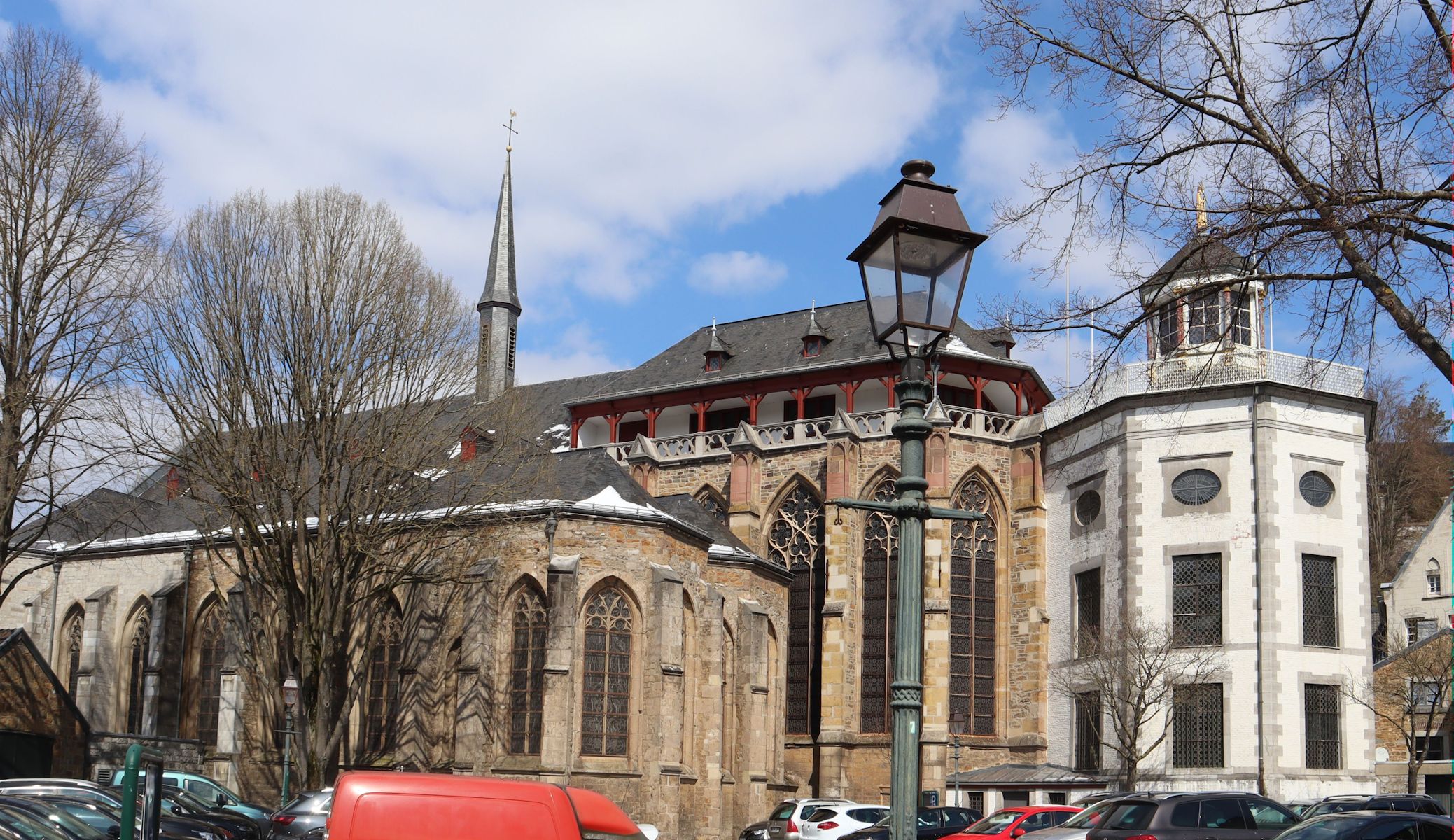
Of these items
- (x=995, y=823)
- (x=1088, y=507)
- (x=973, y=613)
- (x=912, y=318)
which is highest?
(x=1088, y=507)

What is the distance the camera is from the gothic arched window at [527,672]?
29.8m

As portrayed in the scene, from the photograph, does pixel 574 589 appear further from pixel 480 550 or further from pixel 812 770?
pixel 812 770

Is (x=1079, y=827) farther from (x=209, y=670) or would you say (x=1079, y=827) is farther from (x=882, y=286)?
(x=209, y=670)

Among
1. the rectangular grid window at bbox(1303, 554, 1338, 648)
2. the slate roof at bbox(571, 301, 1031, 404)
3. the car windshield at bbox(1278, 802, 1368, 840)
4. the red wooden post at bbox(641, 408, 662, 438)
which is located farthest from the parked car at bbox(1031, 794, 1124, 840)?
the red wooden post at bbox(641, 408, 662, 438)

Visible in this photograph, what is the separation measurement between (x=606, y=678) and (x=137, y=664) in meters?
15.5

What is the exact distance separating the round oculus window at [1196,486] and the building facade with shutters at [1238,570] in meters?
0.03

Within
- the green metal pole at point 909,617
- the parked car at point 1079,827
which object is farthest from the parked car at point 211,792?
the green metal pole at point 909,617

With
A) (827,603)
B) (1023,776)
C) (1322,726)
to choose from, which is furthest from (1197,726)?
(827,603)

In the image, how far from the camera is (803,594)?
1597 inches

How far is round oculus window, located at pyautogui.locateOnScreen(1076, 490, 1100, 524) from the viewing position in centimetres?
3797

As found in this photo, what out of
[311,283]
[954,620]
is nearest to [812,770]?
[954,620]

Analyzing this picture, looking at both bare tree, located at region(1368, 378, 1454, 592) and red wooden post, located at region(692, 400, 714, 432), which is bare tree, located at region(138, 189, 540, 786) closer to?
red wooden post, located at region(692, 400, 714, 432)

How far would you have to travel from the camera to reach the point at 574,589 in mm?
29484

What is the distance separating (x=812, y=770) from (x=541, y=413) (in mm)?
18528
